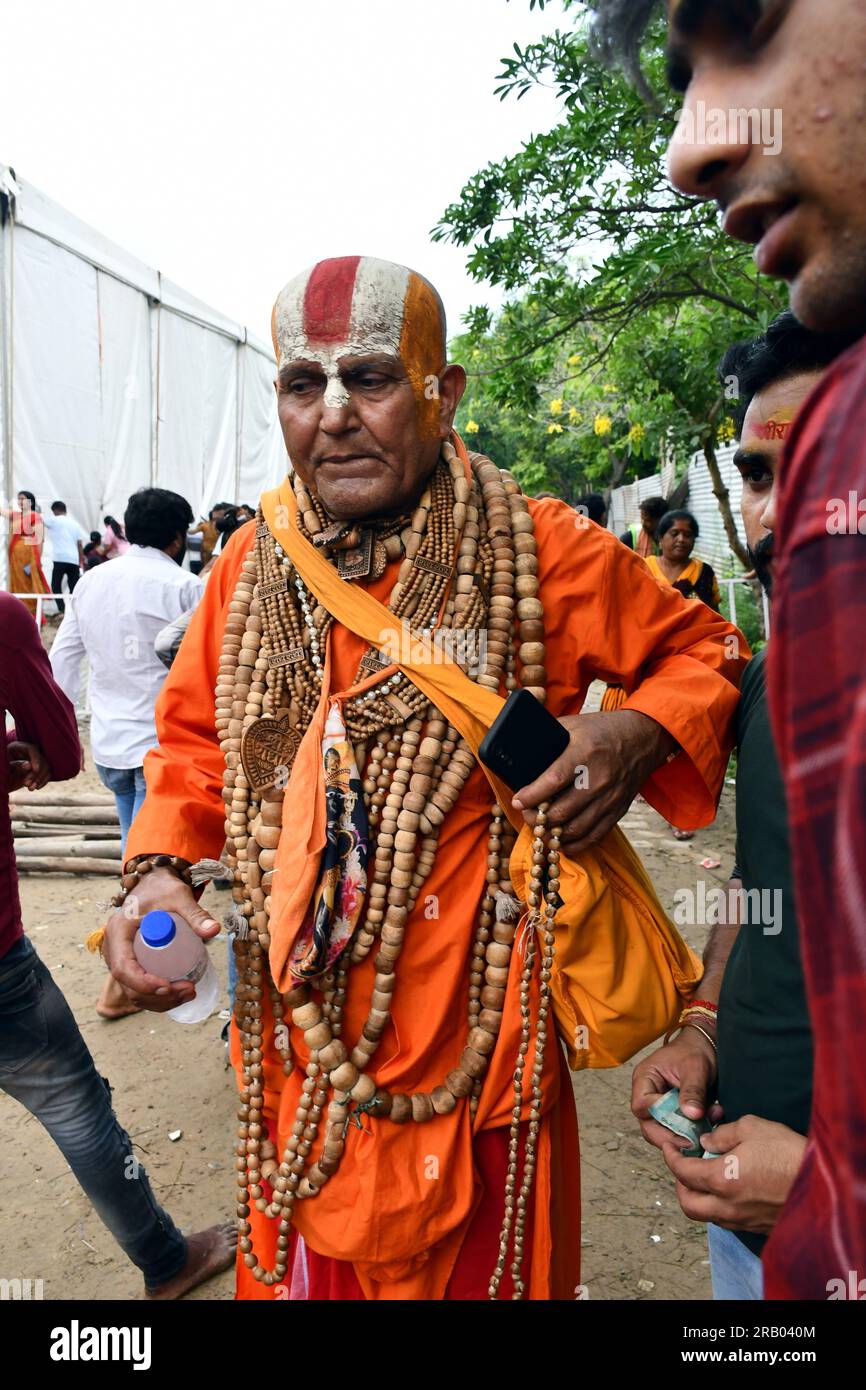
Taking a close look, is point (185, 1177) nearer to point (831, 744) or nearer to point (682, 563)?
point (831, 744)

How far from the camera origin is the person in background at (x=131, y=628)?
4324mm

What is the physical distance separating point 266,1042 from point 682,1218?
6.61 ft

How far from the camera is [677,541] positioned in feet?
21.1

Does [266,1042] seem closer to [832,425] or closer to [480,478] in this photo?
[480,478]

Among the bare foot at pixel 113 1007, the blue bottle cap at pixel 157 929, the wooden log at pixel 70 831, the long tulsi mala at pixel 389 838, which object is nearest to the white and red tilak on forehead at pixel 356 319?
the long tulsi mala at pixel 389 838

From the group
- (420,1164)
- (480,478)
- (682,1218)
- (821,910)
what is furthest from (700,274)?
(821,910)

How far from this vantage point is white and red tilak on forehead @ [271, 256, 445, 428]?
5.77 ft

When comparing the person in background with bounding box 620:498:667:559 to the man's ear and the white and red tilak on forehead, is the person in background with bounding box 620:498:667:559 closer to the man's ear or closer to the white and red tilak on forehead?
the man's ear

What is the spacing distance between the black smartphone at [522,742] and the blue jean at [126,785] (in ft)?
10.5

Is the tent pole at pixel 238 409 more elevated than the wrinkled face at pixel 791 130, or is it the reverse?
the tent pole at pixel 238 409

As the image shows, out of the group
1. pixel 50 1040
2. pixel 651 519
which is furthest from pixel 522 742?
pixel 651 519

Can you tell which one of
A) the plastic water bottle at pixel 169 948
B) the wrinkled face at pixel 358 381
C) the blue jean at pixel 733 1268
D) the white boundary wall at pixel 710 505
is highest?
the white boundary wall at pixel 710 505

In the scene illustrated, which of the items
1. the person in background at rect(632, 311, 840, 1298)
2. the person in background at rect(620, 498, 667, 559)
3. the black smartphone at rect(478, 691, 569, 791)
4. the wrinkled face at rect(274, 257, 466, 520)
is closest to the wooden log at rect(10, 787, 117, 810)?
the person in background at rect(620, 498, 667, 559)

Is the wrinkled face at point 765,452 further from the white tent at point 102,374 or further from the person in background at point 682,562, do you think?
the white tent at point 102,374
